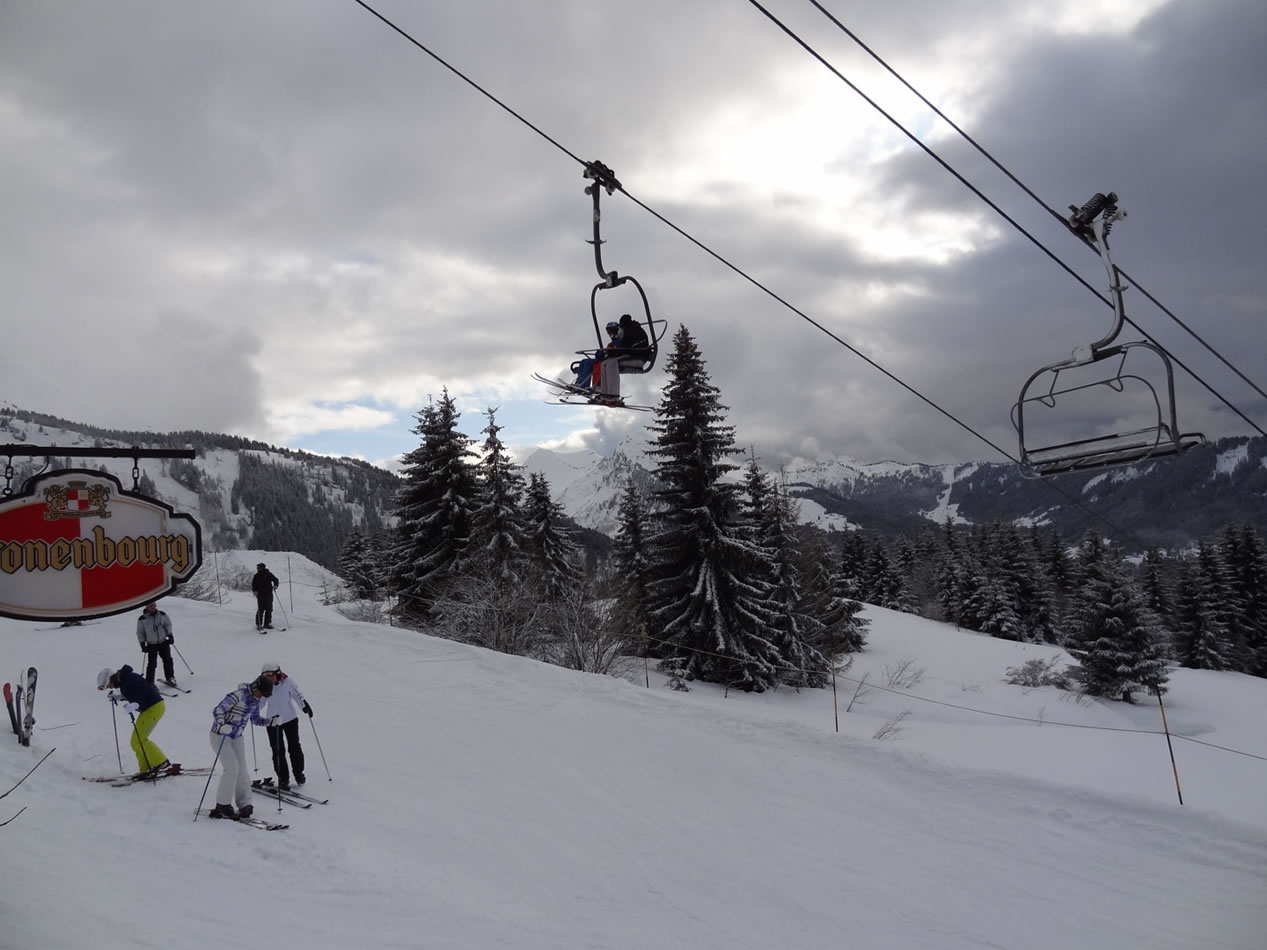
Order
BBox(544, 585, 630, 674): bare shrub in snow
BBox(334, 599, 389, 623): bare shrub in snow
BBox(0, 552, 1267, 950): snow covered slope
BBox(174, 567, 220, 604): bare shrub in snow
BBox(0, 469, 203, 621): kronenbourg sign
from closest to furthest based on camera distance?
BBox(0, 469, 203, 621): kronenbourg sign → BBox(0, 552, 1267, 950): snow covered slope → BBox(544, 585, 630, 674): bare shrub in snow → BBox(334, 599, 389, 623): bare shrub in snow → BBox(174, 567, 220, 604): bare shrub in snow

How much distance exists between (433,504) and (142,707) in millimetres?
20428

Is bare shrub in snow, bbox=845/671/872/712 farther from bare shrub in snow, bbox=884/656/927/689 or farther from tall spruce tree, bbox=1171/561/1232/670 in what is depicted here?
tall spruce tree, bbox=1171/561/1232/670

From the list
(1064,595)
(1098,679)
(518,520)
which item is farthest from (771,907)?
(1064,595)

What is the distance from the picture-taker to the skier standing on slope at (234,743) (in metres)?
8.91

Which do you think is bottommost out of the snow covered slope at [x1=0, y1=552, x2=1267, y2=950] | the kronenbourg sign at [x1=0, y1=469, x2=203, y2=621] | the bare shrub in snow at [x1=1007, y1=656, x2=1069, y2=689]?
the bare shrub in snow at [x1=1007, y1=656, x2=1069, y2=689]

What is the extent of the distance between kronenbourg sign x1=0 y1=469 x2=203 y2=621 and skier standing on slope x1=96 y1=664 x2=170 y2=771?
20.2 feet

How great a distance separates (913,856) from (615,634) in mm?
13588

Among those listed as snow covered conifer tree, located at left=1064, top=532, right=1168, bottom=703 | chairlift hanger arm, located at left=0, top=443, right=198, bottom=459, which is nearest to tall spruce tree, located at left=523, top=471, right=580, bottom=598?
snow covered conifer tree, located at left=1064, top=532, right=1168, bottom=703

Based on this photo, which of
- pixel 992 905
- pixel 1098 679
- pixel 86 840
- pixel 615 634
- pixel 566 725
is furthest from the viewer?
pixel 1098 679

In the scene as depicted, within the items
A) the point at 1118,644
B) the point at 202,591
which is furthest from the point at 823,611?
the point at 202,591

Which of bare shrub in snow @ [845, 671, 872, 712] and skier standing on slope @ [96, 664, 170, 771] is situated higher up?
skier standing on slope @ [96, 664, 170, 771]

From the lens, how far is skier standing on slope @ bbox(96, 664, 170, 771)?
973cm

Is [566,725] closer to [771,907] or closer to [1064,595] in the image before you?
[771,907]

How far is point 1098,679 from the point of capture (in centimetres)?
3231
